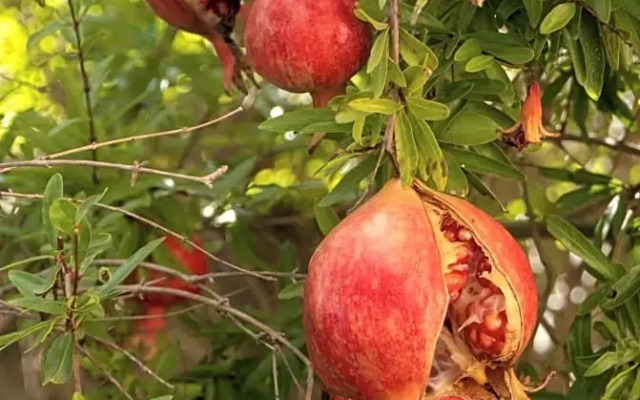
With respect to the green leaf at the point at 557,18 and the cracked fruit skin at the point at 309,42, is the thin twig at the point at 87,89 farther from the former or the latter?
the green leaf at the point at 557,18

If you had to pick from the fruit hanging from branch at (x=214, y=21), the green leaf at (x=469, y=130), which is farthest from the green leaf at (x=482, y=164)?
the fruit hanging from branch at (x=214, y=21)

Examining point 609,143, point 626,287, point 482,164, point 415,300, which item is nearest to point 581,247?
point 626,287

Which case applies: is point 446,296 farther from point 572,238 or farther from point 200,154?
point 200,154

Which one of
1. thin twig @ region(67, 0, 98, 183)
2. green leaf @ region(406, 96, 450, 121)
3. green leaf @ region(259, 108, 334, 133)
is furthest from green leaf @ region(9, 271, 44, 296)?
thin twig @ region(67, 0, 98, 183)

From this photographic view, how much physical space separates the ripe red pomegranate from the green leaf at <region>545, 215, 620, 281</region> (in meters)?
0.43

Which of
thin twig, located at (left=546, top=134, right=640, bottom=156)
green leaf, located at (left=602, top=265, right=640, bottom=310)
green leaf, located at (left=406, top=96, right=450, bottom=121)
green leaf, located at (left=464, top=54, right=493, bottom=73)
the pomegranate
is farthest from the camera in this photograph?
thin twig, located at (left=546, top=134, right=640, bottom=156)

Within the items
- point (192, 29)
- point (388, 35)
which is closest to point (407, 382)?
point (388, 35)

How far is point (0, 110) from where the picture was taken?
4.87ft

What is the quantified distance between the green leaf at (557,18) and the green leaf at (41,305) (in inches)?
15.9

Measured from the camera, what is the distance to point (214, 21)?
0.96 metres

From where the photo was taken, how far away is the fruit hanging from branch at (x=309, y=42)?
0.76m

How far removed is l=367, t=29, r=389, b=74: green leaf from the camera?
71cm

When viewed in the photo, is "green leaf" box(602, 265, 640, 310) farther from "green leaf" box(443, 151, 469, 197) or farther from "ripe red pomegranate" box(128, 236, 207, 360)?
"ripe red pomegranate" box(128, 236, 207, 360)

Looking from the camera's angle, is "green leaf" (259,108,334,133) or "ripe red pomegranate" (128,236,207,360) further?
"ripe red pomegranate" (128,236,207,360)
